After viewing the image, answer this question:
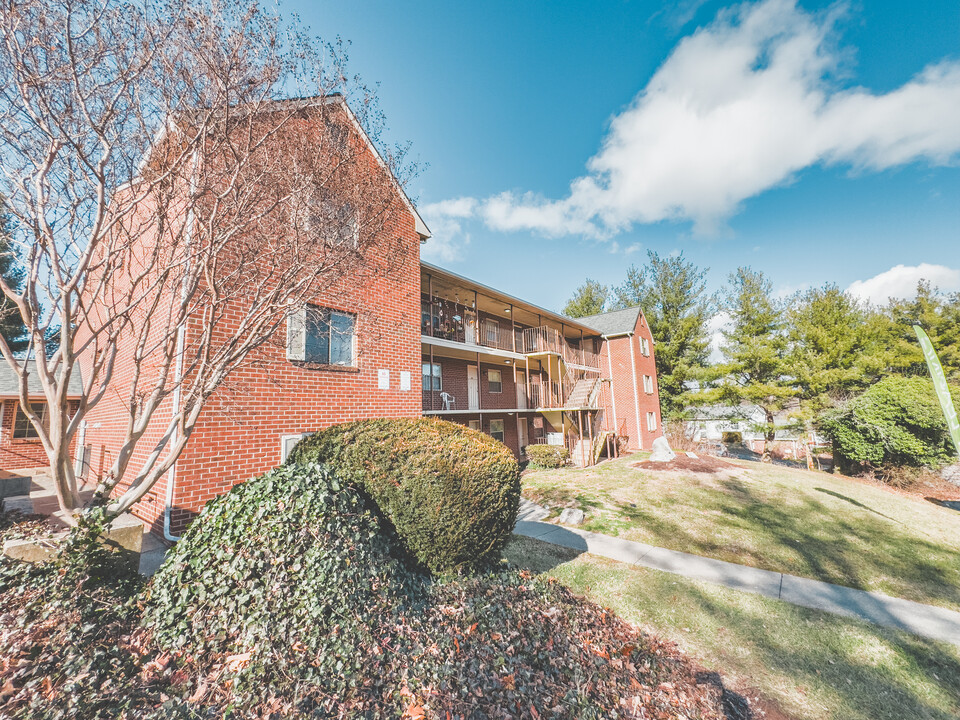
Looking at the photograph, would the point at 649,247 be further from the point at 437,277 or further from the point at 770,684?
the point at 770,684

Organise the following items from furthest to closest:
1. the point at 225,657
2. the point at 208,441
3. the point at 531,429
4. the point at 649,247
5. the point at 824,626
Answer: the point at 649,247 < the point at 531,429 < the point at 208,441 < the point at 824,626 < the point at 225,657

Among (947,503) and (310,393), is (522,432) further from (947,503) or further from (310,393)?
(947,503)

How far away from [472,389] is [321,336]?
944 cm

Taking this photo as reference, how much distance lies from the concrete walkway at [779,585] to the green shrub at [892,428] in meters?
12.7

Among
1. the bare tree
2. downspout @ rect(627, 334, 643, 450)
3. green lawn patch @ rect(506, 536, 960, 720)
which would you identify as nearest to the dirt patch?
downspout @ rect(627, 334, 643, 450)

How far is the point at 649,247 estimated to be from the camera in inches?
1337

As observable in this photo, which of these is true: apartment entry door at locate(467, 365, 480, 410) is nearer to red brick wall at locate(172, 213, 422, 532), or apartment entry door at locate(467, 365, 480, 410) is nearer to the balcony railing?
the balcony railing

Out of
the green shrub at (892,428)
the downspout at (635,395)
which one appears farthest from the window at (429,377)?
the green shrub at (892,428)

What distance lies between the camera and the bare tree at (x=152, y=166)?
326cm

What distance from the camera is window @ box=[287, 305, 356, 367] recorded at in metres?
7.77

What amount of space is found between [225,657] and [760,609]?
598cm

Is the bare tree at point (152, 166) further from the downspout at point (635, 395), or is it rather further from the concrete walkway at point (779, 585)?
the downspout at point (635, 395)

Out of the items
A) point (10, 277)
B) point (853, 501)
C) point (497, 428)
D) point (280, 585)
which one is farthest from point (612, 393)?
point (10, 277)

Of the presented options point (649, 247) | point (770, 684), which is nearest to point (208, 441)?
point (770, 684)
